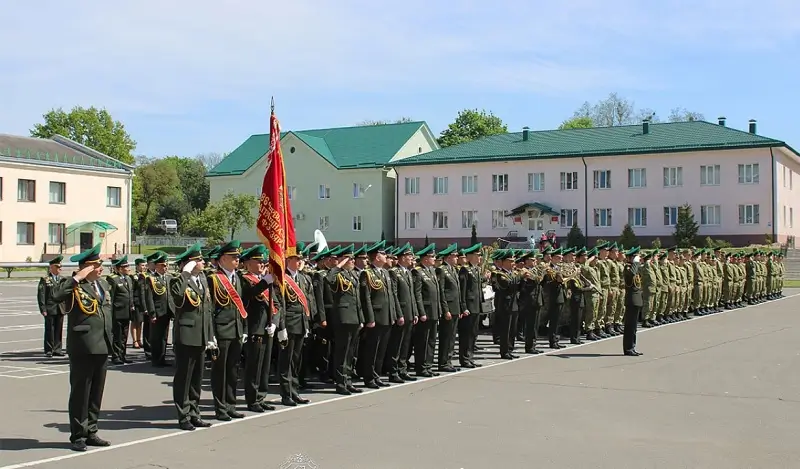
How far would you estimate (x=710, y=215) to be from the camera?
174 ft

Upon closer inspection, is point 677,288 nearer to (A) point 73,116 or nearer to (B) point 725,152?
(B) point 725,152

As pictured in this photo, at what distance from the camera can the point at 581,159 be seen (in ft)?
186

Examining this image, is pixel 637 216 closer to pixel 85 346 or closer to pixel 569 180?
pixel 569 180

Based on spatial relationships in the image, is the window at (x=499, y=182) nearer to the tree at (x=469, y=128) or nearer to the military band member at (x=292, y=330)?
the tree at (x=469, y=128)

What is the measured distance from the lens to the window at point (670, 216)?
5403 cm

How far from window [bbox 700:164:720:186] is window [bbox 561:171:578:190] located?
326 inches

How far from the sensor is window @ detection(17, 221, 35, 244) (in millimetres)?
56656

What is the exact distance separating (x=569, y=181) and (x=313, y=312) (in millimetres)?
48228

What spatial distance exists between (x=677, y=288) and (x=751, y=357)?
7.53 m

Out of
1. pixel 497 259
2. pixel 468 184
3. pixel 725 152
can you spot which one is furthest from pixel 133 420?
pixel 468 184

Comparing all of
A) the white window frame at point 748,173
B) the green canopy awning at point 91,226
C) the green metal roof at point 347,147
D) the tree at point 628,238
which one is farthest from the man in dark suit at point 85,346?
the green metal roof at point 347,147

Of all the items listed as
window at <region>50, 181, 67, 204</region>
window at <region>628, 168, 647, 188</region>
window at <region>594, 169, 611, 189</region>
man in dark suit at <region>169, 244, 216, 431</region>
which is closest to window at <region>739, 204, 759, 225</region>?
window at <region>628, 168, 647, 188</region>

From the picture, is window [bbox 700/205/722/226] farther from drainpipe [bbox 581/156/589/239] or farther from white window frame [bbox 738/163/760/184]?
drainpipe [bbox 581/156/589/239]

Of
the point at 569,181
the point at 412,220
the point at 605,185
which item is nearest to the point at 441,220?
the point at 412,220
